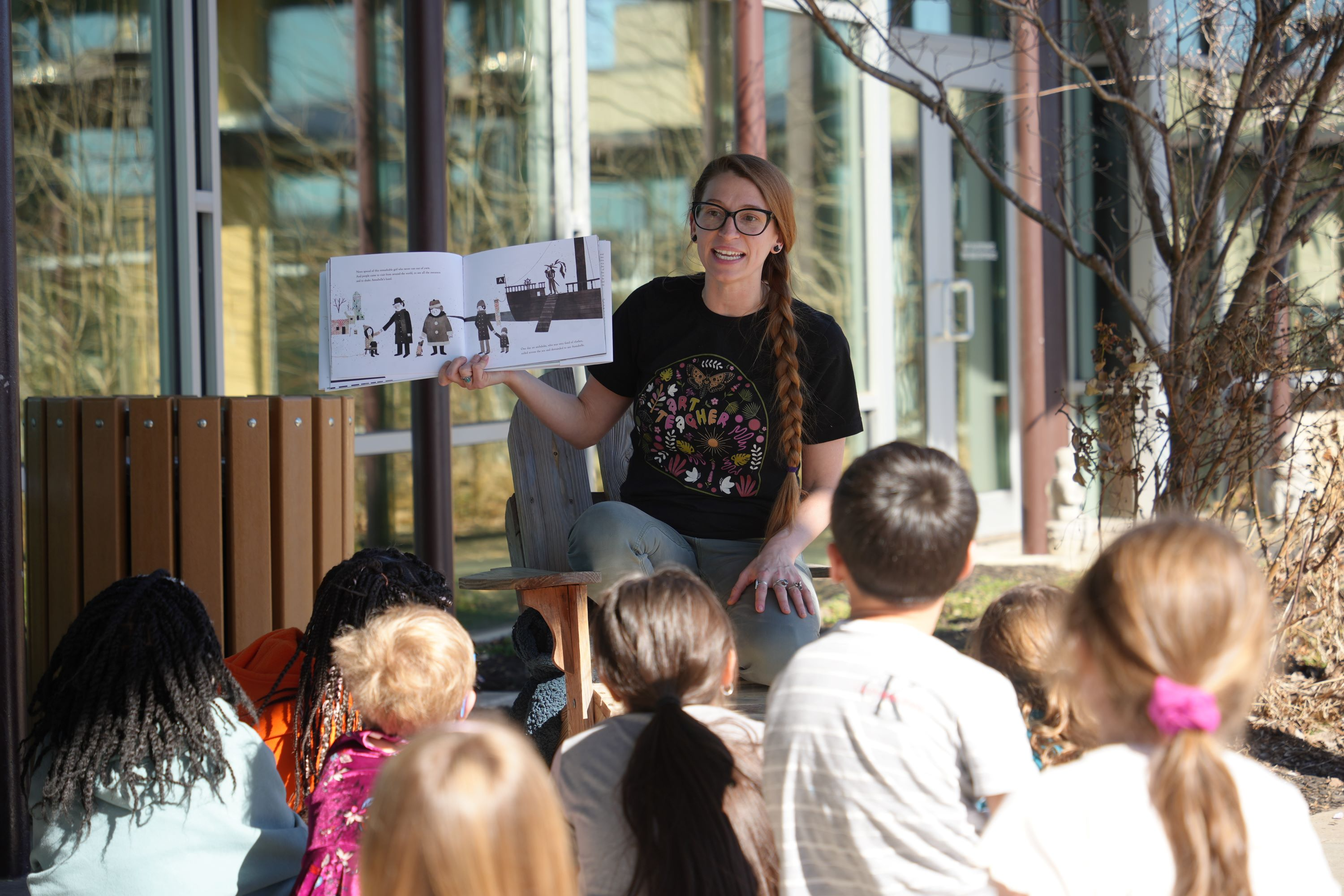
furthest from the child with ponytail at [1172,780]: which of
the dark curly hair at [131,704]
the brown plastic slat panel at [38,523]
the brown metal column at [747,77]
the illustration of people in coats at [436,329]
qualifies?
the brown metal column at [747,77]

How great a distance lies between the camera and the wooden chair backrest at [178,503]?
295cm

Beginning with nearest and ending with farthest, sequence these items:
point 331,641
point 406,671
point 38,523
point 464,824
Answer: point 464,824, point 406,671, point 331,641, point 38,523

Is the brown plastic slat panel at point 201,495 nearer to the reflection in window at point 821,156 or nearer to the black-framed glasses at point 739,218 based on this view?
the black-framed glasses at point 739,218

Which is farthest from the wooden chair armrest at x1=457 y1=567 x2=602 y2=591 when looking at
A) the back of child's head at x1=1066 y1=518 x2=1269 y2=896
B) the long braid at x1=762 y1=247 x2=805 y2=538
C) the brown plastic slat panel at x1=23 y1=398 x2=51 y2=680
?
the back of child's head at x1=1066 y1=518 x2=1269 y2=896

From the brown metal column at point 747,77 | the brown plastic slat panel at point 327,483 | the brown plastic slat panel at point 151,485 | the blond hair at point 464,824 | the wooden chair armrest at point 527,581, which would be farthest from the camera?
the brown metal column at point 747,77

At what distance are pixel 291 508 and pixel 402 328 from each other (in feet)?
1.93

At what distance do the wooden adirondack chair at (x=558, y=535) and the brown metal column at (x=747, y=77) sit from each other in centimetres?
232

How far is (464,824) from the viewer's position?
133cm

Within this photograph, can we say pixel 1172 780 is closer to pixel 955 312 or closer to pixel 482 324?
pixel 482 324

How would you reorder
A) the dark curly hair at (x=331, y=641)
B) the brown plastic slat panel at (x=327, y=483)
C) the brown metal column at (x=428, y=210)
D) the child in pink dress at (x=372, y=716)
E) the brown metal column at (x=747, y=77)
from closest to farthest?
the child in pink dress at (x=372, y=716), the dark curly hair at (x=331, y=641), the brown plastic slat panel at (x=327, y=483), the brown metal column at (x=428, y=210), the brown metal column at (x=747, y=77)

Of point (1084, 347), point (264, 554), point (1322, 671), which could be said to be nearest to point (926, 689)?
point (264, 554)

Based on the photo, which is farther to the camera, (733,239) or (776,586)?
(733,239)

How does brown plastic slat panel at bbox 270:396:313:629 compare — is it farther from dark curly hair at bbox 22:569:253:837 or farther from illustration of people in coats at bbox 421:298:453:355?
dark curly hair at bbox 22:569:253:837

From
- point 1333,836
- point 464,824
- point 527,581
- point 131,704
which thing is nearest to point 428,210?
point 527,581
